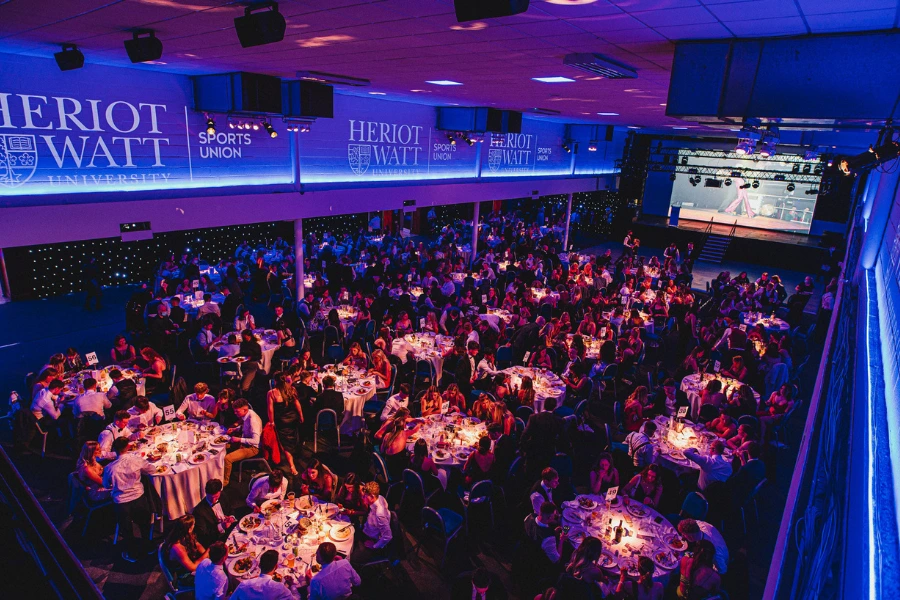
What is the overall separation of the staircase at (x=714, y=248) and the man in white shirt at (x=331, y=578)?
22426mm

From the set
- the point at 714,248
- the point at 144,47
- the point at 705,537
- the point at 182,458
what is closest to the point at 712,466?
the point at 705,537

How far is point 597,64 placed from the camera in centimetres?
491

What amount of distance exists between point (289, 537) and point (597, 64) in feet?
17.0

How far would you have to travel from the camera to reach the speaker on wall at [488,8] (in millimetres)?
2744

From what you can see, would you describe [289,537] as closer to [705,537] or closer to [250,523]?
[250,523]

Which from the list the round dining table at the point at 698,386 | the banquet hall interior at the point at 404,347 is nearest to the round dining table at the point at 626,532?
the banquet hall interior at the point at 404,347

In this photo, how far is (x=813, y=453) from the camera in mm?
3361

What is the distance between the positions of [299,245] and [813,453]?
33.8 feet

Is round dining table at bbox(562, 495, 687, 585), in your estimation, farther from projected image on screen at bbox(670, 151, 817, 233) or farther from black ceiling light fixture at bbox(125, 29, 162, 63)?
projected image on screen at bbox(670, 151, 817, 233)

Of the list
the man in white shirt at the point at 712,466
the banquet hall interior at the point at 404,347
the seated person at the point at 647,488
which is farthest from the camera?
the man in white shirt at the point at 712,466

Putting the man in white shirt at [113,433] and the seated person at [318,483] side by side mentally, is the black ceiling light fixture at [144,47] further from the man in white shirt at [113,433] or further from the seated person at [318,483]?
the seated person at [318,483]

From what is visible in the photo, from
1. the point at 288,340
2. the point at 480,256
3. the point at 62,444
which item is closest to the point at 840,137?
the point at 480,256

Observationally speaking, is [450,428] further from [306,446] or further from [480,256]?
[480,256]

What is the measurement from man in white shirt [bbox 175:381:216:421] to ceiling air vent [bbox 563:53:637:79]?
592cm
